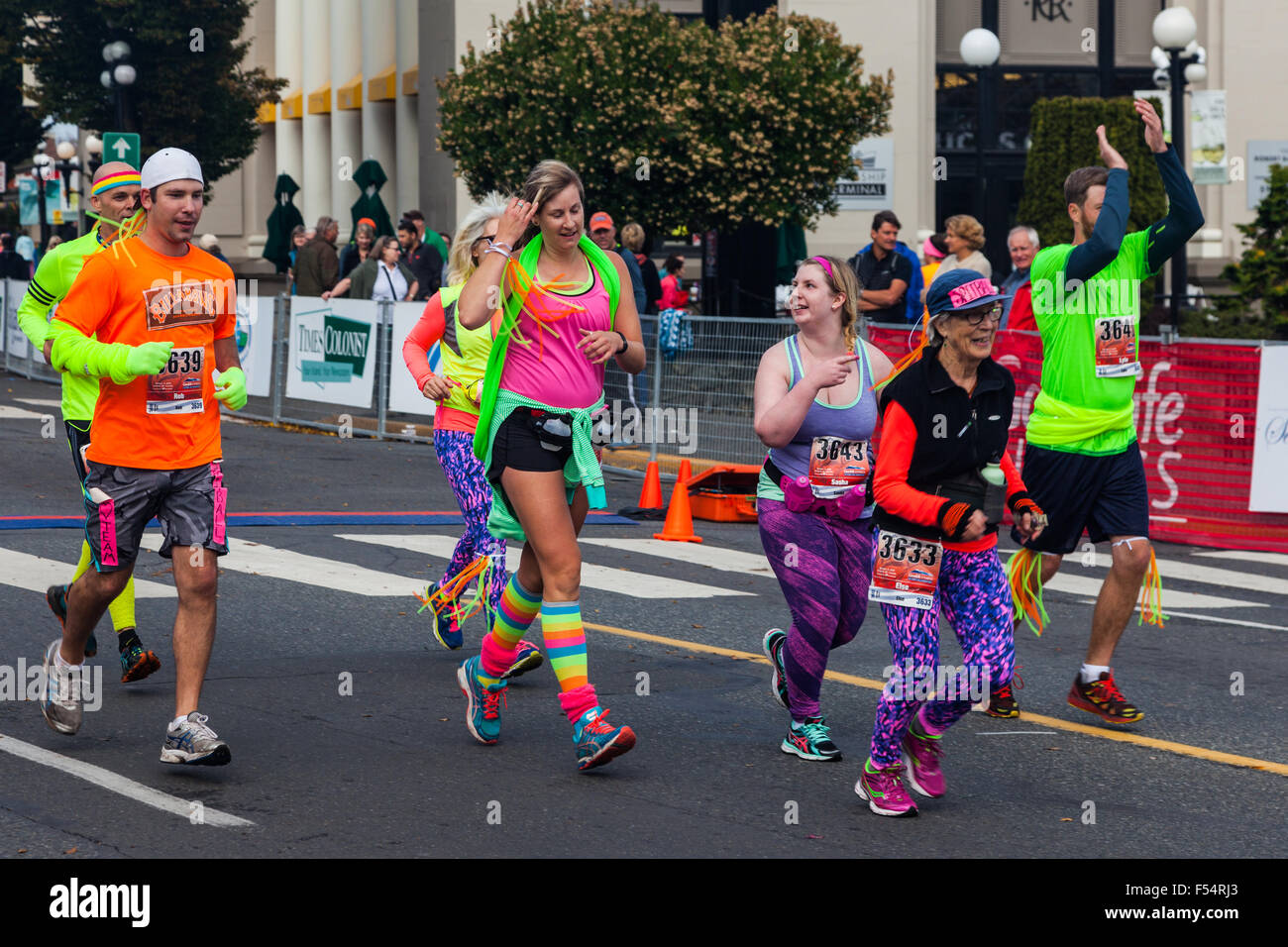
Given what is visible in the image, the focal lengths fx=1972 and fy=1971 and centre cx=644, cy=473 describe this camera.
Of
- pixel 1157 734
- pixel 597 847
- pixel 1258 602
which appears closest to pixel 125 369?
pixel 597 847

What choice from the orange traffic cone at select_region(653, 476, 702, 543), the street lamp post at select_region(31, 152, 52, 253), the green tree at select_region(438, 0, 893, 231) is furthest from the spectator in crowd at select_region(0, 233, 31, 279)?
the orange traffic cone at select_region(653, 476, 702, 543)

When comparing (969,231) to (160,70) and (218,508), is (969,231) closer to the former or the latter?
(218,508)

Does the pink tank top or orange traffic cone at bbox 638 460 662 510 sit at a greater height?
the pink tank top

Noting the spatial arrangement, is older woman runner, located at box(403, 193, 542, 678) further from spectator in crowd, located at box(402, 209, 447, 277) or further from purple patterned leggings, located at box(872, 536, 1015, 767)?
spectator in crowd, located at box(402, 209, 447, 277)

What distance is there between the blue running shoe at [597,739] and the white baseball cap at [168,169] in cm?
215

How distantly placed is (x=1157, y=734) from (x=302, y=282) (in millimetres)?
17340

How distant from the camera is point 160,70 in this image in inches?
1704

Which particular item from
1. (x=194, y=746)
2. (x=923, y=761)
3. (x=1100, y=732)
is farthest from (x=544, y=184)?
(x=1100, y=732)

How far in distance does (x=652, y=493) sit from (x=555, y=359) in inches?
307

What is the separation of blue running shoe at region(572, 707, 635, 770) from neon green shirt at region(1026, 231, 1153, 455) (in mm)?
2368

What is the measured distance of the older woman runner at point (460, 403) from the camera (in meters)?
8.27

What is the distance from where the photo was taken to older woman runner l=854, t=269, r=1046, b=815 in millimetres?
5953

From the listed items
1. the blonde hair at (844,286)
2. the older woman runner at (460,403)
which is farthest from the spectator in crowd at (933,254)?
the blonde hair at (844,286)

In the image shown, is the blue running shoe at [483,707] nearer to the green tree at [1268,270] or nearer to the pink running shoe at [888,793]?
the pink running shoe at [888,793]
